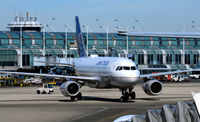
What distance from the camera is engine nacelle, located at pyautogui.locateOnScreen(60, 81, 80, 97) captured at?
137 ft

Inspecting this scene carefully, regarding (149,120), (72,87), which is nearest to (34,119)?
(72,87)

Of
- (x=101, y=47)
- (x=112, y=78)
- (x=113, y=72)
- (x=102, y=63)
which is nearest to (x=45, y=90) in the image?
(x=102, y=63)

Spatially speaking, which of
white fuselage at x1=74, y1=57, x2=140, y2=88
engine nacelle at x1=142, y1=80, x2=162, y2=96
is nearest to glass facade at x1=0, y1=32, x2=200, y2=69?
white fuselage at x1=74, y1=57, x2=140, y2=88

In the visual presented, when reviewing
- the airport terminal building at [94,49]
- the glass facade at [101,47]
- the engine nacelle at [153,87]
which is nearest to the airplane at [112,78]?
the engine nacelle at [153,87]

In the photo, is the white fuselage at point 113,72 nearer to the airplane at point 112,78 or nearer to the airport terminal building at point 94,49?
the airplane at point 112,78

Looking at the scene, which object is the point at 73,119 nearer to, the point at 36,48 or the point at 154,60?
the point at 36,48

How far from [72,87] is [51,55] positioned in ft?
309

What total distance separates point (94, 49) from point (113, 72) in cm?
9953

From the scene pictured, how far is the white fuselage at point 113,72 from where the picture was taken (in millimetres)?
39938

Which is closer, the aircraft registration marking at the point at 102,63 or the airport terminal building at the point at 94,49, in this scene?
the aircraft registration marking at the point at 102,63

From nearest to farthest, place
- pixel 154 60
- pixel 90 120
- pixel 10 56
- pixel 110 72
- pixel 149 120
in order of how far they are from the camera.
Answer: pixel 149 120 < pixel 90 120 < pixel 110 72 < pixel 10 56 < pixel 154 60

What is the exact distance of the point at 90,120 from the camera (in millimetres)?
25797

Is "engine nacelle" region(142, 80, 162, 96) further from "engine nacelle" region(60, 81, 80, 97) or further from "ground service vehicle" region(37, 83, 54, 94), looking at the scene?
"ground service vehicle" region(37, 83, 54, 94)

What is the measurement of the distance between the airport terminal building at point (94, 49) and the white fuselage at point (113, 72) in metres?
79.9
